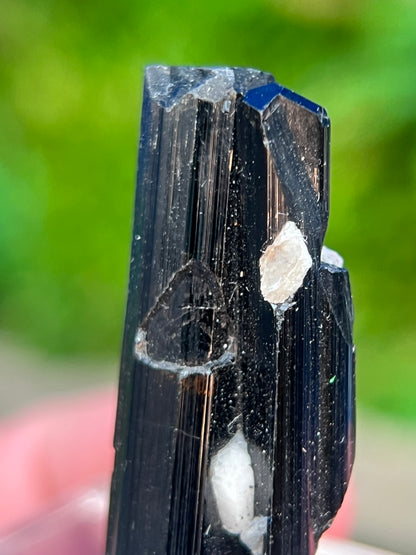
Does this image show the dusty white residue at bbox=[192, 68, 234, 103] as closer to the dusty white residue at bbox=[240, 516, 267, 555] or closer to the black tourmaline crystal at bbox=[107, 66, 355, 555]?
the black tourmaline crystal at bbox=[107, 66, 355, 555]

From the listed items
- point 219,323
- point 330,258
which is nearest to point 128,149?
point 330,258

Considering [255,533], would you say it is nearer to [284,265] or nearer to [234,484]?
[234,484]

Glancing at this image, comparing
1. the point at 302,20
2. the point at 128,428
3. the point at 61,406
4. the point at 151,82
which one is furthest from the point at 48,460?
the point at 302,20

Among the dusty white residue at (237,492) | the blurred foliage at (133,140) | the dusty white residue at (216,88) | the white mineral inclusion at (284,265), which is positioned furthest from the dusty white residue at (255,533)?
the blurred foliage at (133,140)

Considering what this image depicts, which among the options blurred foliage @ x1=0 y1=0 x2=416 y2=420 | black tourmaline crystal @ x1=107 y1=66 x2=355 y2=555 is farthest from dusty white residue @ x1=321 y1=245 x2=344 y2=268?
blurred foliage @ x1=0 y1=0 x2=416 y2=420

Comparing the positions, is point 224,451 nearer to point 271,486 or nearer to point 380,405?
point 271,486

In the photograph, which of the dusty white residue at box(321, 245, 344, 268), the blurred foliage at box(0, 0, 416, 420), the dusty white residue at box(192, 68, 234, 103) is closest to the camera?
the dusty white residue at box(192, 68, 234, 103)
